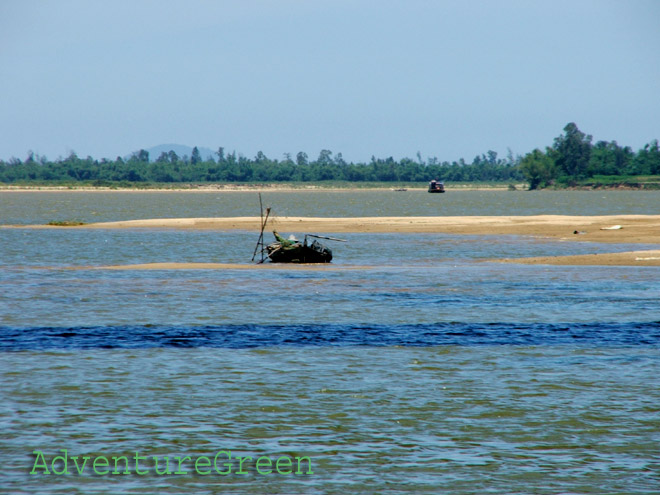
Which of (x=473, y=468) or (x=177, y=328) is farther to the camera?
(x=177, y=328)

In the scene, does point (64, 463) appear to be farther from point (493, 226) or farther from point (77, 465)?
point (493, 226)

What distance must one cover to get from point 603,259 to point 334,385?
34005 mm

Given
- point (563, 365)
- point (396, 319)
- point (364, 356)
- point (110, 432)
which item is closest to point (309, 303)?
point (396, 319)

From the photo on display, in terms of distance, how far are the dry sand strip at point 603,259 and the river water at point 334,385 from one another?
6.50 metres

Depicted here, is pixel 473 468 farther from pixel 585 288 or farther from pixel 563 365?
pixel 585 288

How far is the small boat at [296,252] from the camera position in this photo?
170 feet

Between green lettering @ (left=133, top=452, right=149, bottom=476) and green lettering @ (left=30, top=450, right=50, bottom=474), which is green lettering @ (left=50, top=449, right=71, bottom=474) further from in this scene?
green lettering @ (left=133, top=452, right=149, bottom=476)

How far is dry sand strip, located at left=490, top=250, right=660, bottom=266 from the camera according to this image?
49125mm

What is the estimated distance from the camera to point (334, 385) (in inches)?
814

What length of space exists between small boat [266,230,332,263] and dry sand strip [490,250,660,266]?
10.4 meters

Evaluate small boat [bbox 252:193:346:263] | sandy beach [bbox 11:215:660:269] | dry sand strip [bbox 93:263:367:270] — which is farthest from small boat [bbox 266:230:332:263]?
sandy beach [bbox 11:215:660:269]

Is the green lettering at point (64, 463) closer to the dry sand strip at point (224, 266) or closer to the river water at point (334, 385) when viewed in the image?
the river water at point (334, 385)

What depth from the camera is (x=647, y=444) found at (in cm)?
1586

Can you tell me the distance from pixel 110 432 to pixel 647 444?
9591 mm
